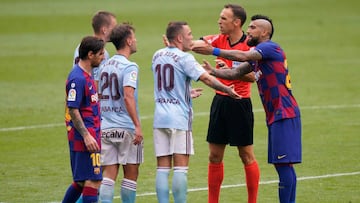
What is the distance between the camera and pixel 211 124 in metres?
12.7

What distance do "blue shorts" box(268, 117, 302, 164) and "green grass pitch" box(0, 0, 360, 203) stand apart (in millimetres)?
1542

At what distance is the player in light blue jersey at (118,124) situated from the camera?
11.4m

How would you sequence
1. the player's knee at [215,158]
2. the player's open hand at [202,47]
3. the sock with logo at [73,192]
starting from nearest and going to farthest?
the sock with logo at [73,192], the player's open hand at [202,47], the player's knee at [215,158]

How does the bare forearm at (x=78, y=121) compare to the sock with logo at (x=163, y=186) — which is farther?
the sock with logo at (x=163, y=186)

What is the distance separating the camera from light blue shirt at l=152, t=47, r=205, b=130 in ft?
37.3

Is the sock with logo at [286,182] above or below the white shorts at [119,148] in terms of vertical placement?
below

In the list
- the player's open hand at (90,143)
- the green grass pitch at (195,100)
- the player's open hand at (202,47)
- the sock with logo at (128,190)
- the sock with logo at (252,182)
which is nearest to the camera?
the player's open hand at (90,143)

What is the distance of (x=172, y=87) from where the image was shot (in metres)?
11.4

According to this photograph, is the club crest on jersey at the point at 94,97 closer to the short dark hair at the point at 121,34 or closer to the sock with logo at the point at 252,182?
the short dark hair at the point at 121,34

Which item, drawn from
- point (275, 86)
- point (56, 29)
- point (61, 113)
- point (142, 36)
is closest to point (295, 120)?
point (275, 86)

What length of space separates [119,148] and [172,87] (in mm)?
1039

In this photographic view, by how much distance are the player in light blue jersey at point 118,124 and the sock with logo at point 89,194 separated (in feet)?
2.01

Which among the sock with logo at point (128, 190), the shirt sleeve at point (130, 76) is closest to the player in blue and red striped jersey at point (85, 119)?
the shirt sleeve at point (130, 76)

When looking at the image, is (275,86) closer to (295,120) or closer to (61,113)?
(295,120)
